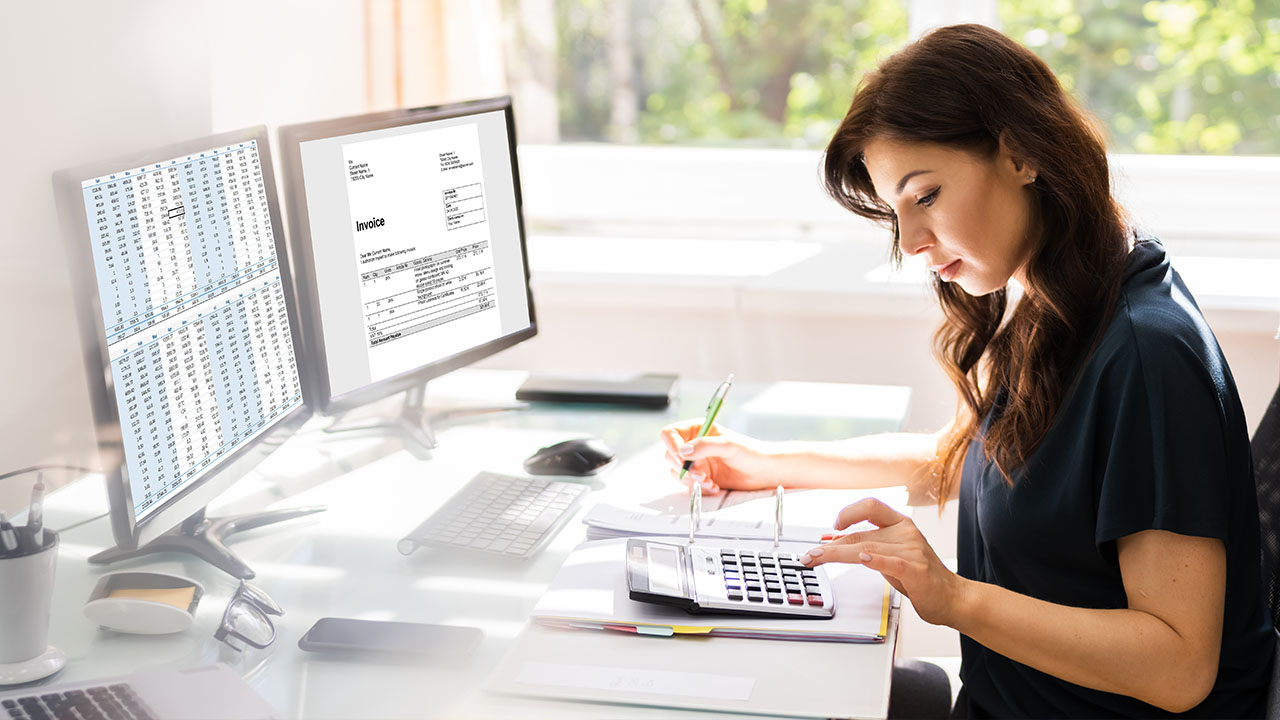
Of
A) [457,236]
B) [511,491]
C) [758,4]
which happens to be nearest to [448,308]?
[457,236]

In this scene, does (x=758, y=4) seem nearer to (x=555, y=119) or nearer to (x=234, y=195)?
(x=555, y=119)

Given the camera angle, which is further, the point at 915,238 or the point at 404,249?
the point at 404,249

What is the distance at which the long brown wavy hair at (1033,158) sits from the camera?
114cm

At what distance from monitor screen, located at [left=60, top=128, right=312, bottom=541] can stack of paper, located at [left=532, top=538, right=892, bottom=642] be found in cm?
38

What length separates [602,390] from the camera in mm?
1864

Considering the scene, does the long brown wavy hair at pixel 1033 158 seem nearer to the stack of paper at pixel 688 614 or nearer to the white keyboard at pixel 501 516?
the stack of paper at pixel 688 614

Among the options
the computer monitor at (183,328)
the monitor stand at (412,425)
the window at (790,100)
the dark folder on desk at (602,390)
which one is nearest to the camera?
the computer monitor at (183,328)

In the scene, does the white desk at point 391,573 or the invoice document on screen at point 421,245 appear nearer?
the white desk at point 391,573

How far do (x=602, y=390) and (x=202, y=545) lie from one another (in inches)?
30.1

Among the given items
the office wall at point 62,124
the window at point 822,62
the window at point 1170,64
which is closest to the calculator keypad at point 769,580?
the office wall at point 62,124

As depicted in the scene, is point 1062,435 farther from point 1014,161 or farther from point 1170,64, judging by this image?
point 1170,64

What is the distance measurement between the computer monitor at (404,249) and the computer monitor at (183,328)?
58 mm

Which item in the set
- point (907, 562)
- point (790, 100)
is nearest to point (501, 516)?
point (907, 562)

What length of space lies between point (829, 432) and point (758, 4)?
47.4 inches
